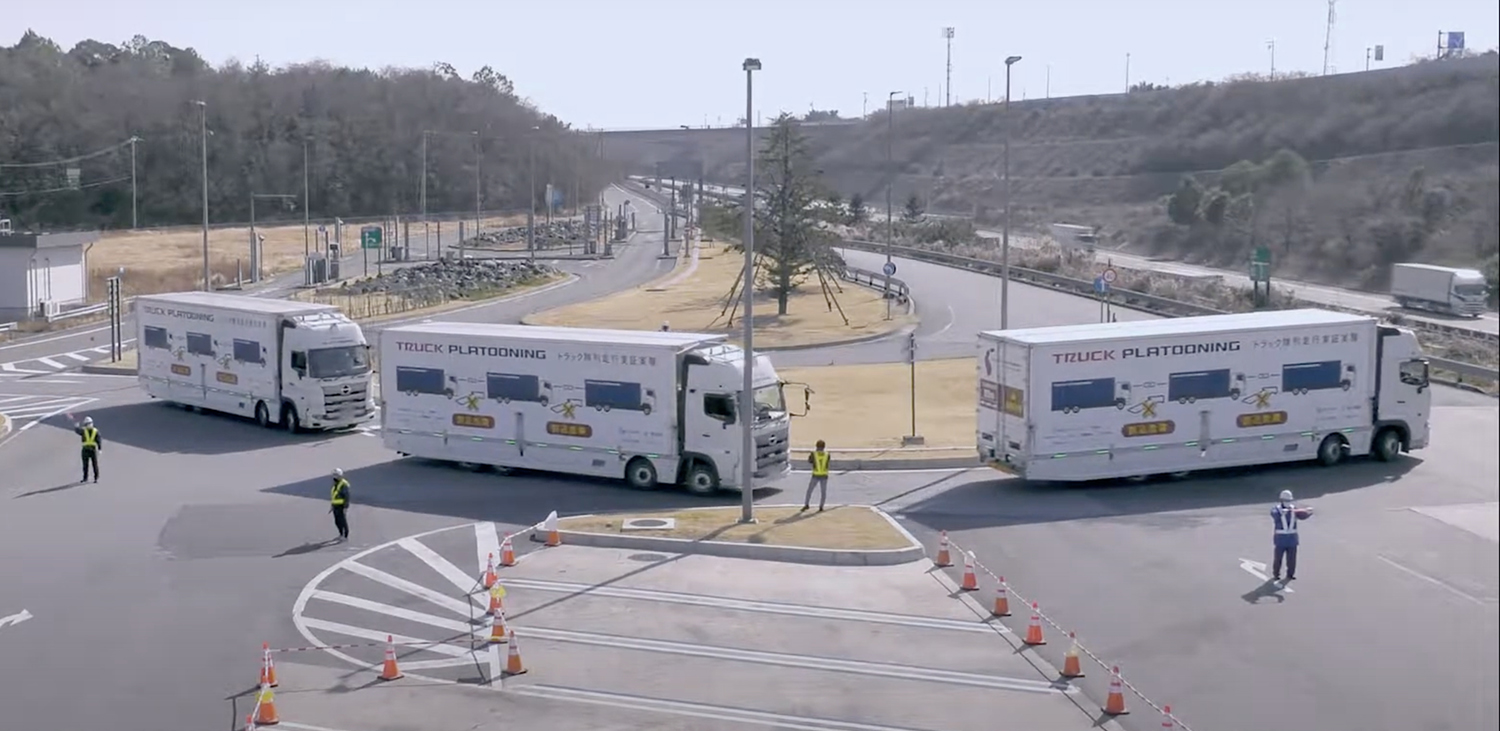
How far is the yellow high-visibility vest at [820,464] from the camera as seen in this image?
23406mm

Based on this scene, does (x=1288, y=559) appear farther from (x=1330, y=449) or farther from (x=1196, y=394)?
(x=1330, y=449)

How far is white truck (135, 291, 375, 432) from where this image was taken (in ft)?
104

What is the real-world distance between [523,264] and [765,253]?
23540mm

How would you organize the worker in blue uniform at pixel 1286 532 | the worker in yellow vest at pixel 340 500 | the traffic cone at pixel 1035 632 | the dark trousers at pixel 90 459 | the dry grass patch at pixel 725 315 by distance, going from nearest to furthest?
the traffic cone at pixel 1035 632 < the worker in blue uniform at pixel 1286 532 < the worker in yellow vest at pixel 340 500 < the dark trousers at pixel 90 459 < the dry grass patch at pixel 725 315

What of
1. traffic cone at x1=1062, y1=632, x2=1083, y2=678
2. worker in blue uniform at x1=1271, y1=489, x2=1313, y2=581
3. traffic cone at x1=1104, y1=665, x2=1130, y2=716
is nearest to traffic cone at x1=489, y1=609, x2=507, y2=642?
traffic cone at x1=1062, y1=632, x2=1083, y2=678

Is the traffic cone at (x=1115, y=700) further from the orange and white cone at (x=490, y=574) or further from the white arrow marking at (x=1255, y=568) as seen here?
the orange and white cone at (x=490, y=574)

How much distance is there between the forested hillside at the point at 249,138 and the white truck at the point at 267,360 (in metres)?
54.9

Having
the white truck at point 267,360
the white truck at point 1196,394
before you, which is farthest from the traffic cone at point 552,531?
the white truck at point 267,360

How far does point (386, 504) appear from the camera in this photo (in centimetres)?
2492

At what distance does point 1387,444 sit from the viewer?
1055 inches

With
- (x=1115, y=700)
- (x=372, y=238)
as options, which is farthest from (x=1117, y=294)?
(x=372, y=238)

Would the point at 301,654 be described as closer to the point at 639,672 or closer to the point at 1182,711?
the point at 639,672

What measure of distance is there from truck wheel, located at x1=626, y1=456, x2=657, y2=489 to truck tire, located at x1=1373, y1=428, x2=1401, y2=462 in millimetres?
13056

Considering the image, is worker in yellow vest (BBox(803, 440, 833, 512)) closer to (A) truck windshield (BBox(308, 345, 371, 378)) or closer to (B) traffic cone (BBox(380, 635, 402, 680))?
(B) traffic cone (BBox(380, 635, 402, 680))
